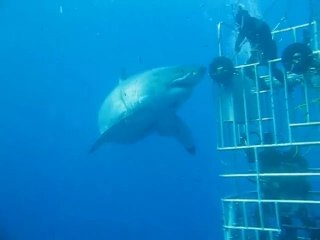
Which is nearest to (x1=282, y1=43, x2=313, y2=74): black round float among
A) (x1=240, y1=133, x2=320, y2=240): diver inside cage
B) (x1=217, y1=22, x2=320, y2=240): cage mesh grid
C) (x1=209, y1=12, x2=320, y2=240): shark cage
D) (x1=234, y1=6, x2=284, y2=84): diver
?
(x1=209, y1=12, x2=320, y2=240): shark cage

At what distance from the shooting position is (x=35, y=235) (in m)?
24.8

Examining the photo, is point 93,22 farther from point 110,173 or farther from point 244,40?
point 244,40

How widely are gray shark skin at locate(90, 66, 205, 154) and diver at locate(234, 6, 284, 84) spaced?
2584 mm

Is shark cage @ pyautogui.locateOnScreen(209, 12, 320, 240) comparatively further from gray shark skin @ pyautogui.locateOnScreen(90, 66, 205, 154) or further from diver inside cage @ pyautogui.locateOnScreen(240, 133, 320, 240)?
gray shark skin @ pyautogui.locateOnScreen(90, 66, 205, 154)

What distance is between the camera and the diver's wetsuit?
4.56 metres

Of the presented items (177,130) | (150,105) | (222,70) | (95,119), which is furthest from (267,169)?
(95,119)

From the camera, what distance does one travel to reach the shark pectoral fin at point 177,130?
904 cm

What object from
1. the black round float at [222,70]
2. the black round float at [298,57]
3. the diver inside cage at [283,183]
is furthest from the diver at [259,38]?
the diver inside cage at [283,183]

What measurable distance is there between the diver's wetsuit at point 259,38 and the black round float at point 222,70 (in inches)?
13.2

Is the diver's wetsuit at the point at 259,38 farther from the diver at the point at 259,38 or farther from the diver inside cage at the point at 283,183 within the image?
the diver inside cage at the point at 283,183

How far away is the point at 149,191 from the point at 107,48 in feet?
97.4

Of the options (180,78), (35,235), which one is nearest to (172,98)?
(180,78)

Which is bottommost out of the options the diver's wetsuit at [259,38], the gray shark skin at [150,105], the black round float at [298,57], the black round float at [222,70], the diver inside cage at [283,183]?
the diver inside cage at [283,183]

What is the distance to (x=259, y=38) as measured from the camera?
4.60 metres
